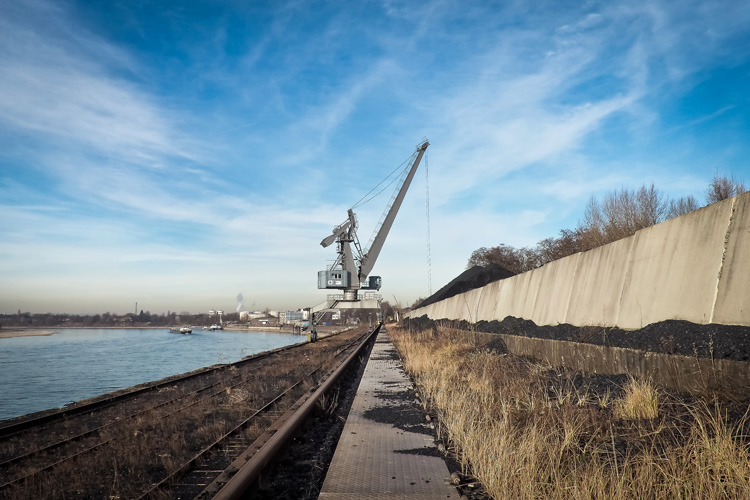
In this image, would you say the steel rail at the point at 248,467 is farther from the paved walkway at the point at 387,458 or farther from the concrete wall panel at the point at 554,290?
the concrete wall panel at the point at 554,290

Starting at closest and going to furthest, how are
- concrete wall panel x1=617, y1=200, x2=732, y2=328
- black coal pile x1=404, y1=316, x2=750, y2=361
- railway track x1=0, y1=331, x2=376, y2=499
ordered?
black coal pile x1=404, y1=316, x2=750, y2=361, railway track x1=0, y1=331, x2=376, y2=499, concrete wall panel x1=617, y1=200, x2=732, y2=328

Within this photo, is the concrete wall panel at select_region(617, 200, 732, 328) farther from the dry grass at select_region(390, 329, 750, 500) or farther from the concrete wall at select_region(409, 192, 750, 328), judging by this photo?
the dry grass at select_region(390, 329, 750, 500)

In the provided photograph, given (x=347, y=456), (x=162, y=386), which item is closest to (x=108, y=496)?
(x=347, y=456)

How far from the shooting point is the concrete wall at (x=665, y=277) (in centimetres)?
563

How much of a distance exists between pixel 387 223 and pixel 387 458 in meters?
55.5

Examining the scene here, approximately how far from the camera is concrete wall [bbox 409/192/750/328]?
18.5 feet

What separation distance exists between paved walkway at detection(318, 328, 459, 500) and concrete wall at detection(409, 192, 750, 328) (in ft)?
12.9

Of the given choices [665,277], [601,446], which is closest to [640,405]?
[601,446]

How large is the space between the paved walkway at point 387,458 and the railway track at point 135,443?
1.60 metres

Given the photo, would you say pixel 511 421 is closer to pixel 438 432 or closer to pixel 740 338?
pixel 438 432

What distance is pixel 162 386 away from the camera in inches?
592

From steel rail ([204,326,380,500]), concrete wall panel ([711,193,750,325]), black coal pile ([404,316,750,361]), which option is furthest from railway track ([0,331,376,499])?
concrete wall panel ([711,193,750,325])


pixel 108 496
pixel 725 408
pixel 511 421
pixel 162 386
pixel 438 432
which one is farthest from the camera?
pixel 162 386

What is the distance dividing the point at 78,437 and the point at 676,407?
8933 mm
